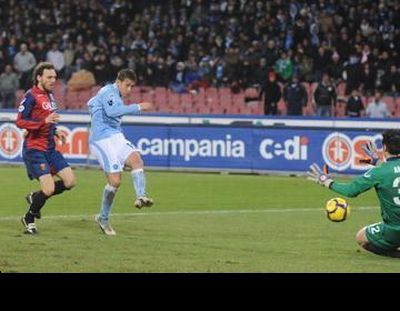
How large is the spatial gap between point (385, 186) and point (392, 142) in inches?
19.7

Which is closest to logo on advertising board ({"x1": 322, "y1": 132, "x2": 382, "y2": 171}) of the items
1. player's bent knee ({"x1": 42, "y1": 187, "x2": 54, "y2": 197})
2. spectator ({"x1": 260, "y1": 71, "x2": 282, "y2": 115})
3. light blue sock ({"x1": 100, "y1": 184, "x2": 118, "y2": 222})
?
spectator ({"x1": 260, "y1": 71, "x2": 282, "y2": 115})

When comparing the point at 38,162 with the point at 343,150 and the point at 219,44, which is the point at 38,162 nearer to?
the point at 343,150

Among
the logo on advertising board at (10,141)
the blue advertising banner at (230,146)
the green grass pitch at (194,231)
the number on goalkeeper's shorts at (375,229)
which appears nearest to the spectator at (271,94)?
the blue advertising banner at (230,146)

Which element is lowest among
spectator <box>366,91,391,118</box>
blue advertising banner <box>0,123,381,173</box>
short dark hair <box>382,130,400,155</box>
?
blue advertising banner <box>0,123,381,173</box>

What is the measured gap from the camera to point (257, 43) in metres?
32.9

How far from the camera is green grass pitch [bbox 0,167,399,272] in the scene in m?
11.4

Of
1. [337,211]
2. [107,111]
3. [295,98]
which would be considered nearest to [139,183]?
[107,111]

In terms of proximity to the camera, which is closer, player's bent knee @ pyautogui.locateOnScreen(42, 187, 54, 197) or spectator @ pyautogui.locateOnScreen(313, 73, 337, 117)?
player's bent knee @ pyautogui.locateOnScreen(42, 187, 54, 197)

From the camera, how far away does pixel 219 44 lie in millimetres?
34031

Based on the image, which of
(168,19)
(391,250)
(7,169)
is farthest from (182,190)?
(168,19)

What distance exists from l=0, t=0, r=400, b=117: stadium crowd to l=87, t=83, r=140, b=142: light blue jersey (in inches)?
607

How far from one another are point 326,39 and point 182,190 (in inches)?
487

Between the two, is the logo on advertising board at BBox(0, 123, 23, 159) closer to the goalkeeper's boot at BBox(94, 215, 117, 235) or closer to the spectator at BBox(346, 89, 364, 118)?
the spectator at BBox(346, 89, 364, 118)

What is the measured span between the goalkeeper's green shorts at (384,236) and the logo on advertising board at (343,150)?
39.1 ft
